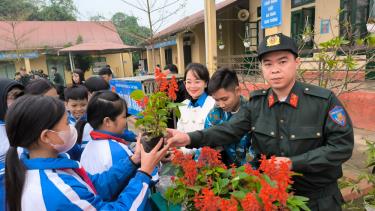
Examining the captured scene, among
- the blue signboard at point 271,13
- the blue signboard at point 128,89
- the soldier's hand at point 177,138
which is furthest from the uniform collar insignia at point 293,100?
the blue signboard at point 128,89

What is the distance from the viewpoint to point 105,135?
6.40ft

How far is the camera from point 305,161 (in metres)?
1.50

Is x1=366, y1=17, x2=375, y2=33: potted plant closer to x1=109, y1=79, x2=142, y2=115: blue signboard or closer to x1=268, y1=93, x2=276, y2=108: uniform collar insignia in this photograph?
x1=268, y1=93, x2=276, y2=108: uniform collar insignia

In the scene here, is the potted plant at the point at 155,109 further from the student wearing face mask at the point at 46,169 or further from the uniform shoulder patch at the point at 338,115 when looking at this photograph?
the uniform shoulder patch at the point at 338,115

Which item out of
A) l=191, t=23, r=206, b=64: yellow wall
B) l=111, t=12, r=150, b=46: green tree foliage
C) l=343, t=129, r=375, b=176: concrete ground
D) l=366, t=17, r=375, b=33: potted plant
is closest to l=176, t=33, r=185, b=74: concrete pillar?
l=191, t=23, r=206, b=64: yellow wall

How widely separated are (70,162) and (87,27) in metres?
27.2

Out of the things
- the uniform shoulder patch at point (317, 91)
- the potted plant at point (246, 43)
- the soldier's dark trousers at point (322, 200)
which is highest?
the potted plant at point (246, 43)

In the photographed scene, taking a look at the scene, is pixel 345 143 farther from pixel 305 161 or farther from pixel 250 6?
pixel 250 6

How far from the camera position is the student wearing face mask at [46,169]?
4.09 feet

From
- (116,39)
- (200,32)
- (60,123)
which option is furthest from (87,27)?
(60,123)

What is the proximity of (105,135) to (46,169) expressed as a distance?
65 centimetres

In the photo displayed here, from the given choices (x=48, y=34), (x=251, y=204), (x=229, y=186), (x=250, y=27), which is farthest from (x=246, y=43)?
(x=48, y=34)

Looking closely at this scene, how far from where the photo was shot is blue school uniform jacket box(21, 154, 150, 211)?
4.05ft

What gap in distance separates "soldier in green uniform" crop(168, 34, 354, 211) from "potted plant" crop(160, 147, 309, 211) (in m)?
0.30
